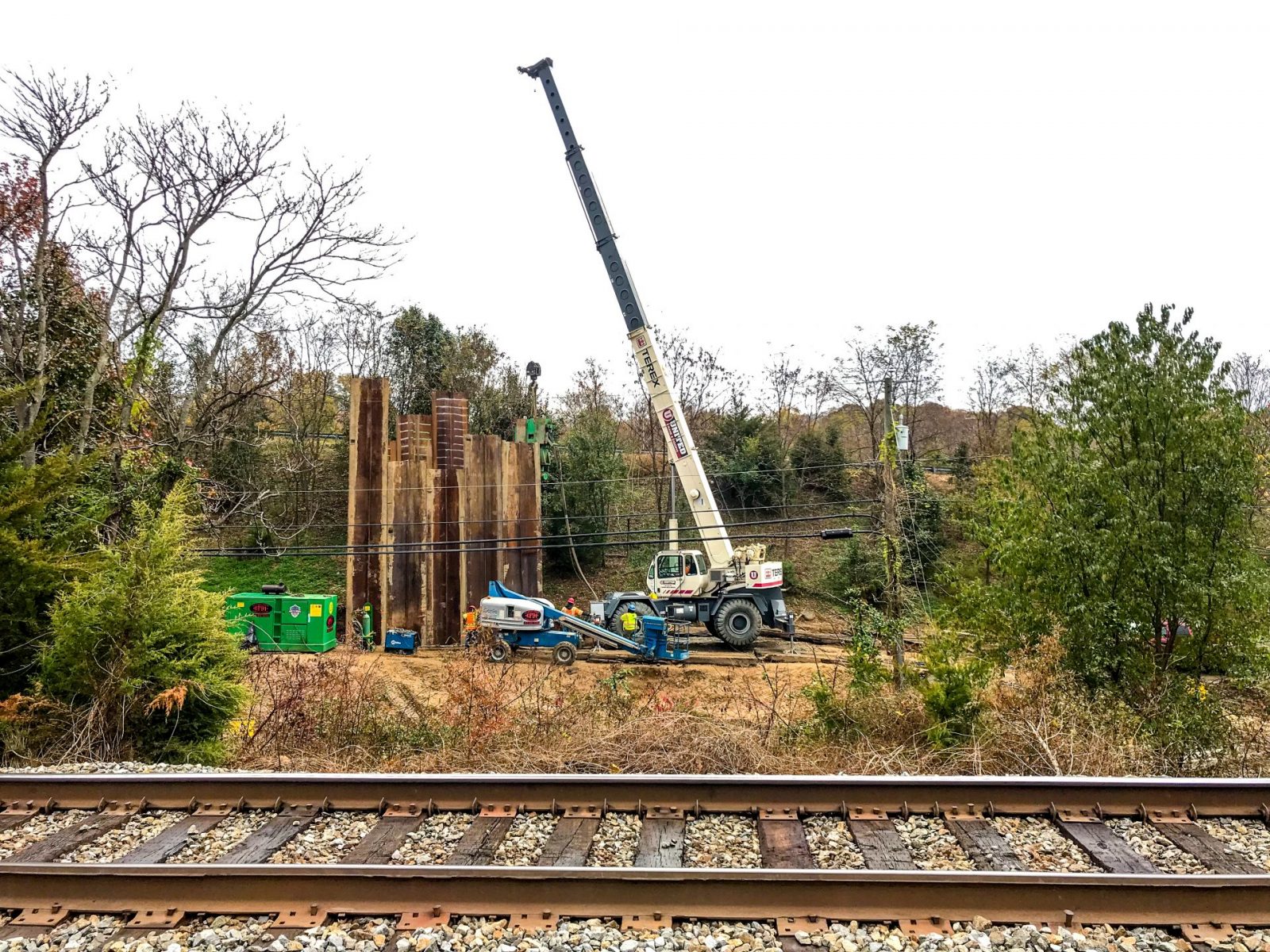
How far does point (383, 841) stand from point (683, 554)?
14402 millimetres

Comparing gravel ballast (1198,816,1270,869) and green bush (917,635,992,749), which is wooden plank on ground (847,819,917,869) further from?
green bush (917,635,992,749)

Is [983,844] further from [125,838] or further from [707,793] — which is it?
[125,838]

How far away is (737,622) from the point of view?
18.5 m

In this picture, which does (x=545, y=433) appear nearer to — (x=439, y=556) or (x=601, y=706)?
(x=439, y=556)

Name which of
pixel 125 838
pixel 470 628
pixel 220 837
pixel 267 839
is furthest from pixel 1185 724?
pixel 470 628

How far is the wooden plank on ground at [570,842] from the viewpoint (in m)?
4.39

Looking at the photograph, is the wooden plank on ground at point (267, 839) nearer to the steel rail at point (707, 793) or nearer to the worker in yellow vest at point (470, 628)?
the steel rail at point (707, 793)

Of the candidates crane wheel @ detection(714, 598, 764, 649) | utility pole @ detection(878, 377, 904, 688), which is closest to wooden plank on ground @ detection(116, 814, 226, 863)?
utility pole @ detection(878, 377, 904, 688)

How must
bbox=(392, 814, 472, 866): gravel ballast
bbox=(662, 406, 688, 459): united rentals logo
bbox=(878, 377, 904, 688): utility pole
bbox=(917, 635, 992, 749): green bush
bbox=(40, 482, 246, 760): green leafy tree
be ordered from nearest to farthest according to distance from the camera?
bbox=(392, 814, 472, 866): gravel ballast, bbox=(917, 635, 992, 749): green bush, bbox=(40, 482, 246, 760): green leafy tree, bbox=(878, 377, 904, 688): utility pole, bbox=(662, 406, 688, 459): united rentals logo

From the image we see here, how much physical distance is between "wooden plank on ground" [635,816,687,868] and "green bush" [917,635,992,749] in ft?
10.2

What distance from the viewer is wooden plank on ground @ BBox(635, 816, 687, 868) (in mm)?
4383

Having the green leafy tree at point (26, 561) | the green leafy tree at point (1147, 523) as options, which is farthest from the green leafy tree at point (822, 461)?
the green leafy tree at point (26, 561)

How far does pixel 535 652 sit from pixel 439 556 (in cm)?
342

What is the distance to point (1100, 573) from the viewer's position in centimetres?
850
